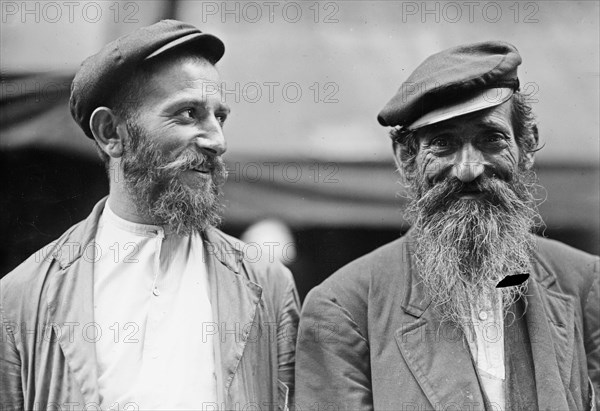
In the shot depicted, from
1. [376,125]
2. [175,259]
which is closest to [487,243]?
[376,125]

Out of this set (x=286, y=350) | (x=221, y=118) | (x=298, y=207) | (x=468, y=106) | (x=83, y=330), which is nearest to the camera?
(x=83, y=330)

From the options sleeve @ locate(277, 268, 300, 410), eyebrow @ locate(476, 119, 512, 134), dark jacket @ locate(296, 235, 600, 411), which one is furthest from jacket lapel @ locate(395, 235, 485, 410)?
eyebrow @ locate(476, 119, 512, 134)

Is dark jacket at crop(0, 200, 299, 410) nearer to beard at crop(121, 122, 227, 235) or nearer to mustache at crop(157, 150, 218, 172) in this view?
beard at crop(121, 122, 227, 235)

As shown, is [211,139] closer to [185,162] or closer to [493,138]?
[185,162]

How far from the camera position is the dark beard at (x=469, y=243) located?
2588mm

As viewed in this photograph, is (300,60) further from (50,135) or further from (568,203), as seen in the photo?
(568,203)

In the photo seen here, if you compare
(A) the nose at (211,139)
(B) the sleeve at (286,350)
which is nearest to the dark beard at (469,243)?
(B) the sleeve at (286,350)

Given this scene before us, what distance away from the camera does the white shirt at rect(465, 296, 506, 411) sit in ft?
8.12

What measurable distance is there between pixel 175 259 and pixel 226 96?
0.76 meters

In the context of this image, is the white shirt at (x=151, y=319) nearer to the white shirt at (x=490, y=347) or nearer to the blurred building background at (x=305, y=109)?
the blurred building background at (x=305, y=109)

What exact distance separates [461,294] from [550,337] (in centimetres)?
34

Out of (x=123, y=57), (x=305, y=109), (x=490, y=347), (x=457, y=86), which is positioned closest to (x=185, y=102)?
(x=123, y=57)

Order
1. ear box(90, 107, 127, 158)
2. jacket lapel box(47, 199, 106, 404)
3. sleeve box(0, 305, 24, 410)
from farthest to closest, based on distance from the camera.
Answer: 1. ear box(90, 107, 127, 158)
2. sleeve box(0, 305, 24, 410)
3. jacket lapel box(47, 199, 106, 404)

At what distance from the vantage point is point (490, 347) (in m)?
2.54
